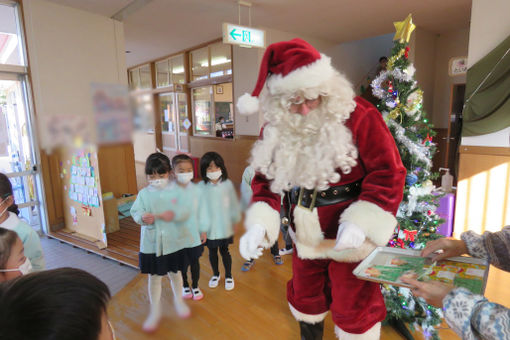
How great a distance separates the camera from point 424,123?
1912mm

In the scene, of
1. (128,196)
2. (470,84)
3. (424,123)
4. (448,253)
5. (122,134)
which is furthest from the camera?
(470,84)

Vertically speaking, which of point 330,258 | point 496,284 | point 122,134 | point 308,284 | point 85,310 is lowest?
point 496,284

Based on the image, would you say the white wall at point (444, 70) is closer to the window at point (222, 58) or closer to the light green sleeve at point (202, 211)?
the window at point (222, 58)

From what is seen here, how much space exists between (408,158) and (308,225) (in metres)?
1.11

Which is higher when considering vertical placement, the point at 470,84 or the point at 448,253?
the point at 470,84

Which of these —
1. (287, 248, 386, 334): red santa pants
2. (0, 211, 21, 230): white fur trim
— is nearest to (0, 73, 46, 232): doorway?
(0, 211, 21, 230): white fur trim

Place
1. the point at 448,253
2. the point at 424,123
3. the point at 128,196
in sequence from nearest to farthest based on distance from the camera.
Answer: the point at 128,196 < the point at 448,253 < the point at 424,123

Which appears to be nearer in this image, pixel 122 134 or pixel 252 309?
pixel 122 134

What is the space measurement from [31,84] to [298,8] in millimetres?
3803

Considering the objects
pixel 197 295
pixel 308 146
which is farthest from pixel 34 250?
pixel 197 295

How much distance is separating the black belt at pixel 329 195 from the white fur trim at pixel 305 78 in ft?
1.28

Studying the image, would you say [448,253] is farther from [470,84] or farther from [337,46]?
[337,46]

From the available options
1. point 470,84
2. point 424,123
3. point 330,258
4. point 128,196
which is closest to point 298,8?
point 470,84

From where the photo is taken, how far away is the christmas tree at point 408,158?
1.76 meters
